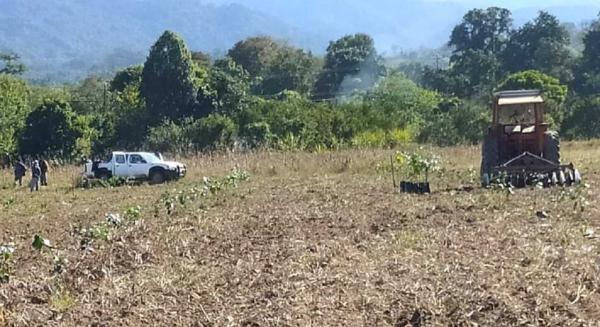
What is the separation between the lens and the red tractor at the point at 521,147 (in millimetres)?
13523

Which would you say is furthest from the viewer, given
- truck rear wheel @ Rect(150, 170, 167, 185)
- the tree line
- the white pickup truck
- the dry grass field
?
the tree line

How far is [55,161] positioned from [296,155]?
10179 millimetres

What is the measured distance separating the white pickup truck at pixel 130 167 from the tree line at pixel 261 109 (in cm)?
659

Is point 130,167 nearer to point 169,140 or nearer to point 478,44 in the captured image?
point 169,140

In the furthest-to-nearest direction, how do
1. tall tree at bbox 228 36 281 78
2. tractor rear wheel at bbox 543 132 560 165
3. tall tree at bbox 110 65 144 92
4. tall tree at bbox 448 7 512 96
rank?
tall tree at bbox 228 36 281 78 → tall tree at bbox 448 7 512 96 → tall tree at bbox 110 65 144 92 → tractor rear wheel at bbox 543 132 560 165

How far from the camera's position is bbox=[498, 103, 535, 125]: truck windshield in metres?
15.8

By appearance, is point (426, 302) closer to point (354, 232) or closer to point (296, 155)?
point (354, 232)

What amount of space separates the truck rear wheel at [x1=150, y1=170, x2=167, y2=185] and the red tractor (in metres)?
11.7

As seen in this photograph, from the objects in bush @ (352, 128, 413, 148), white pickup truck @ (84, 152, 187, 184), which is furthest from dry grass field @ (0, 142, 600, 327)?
bush @ (352, 128, 413, 148)

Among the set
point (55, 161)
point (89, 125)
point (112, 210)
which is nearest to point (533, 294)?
point (112, 210)

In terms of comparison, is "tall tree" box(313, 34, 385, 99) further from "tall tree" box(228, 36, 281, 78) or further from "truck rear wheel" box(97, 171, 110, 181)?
"truck rear wheel" box(97, 171, 110, 181)

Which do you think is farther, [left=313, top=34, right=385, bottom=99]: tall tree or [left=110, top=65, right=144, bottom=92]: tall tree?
[left=313, top=34, right=385, bottom=99]: tall tree

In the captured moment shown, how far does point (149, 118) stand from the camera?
3984 cm

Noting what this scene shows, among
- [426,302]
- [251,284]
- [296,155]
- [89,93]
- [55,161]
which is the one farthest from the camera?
[89,93]
